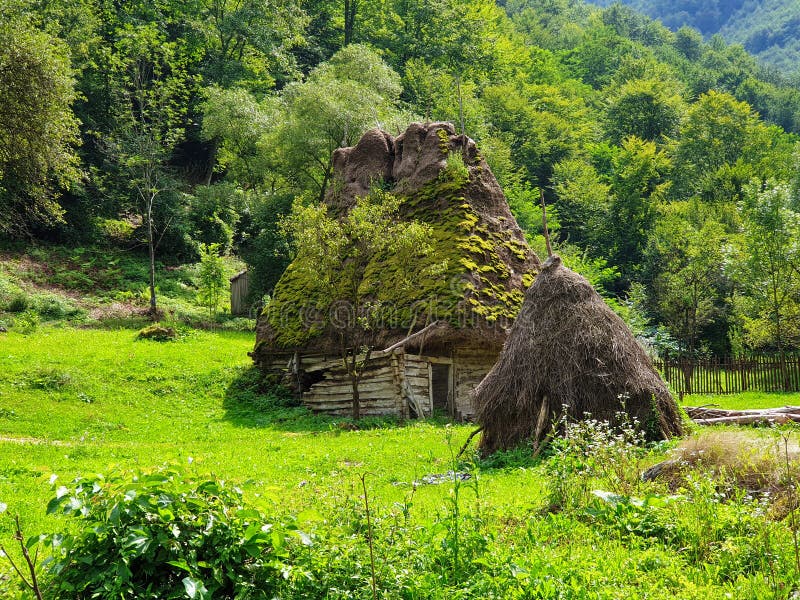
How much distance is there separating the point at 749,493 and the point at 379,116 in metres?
28.1

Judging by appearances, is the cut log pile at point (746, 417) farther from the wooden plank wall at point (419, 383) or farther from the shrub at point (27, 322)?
the shrub at point (27, 322)

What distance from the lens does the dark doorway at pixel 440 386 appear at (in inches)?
766

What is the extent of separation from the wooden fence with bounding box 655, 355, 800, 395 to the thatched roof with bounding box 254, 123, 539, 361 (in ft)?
28.1

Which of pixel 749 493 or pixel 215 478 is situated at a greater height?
pixel 215 478

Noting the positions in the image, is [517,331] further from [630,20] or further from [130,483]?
[630,20]

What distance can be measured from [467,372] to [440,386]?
102cm

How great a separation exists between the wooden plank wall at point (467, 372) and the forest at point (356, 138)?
317 inches

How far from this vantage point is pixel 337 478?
10570 millimetres

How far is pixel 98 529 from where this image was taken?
4688 millimetres

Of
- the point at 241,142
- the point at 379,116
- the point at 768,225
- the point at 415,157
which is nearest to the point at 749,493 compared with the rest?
the point at 415,157

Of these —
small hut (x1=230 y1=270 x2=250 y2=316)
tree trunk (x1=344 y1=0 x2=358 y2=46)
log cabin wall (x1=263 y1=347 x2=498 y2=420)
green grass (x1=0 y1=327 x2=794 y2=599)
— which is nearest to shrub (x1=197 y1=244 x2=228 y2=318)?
small hut (x1=230 y1=270 x2=250 y2=316)

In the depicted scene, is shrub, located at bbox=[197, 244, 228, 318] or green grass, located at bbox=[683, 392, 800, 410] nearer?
green grass, located at bbox=[683, 392, 800, 410]

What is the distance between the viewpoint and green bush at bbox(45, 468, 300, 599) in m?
4.68

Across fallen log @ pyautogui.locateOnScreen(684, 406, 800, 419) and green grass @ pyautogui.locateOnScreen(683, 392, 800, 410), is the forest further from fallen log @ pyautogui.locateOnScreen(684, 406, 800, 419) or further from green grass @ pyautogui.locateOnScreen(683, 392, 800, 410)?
fallen log @ pyautogui.locateOnScreen(684, 406, 800, 419)
